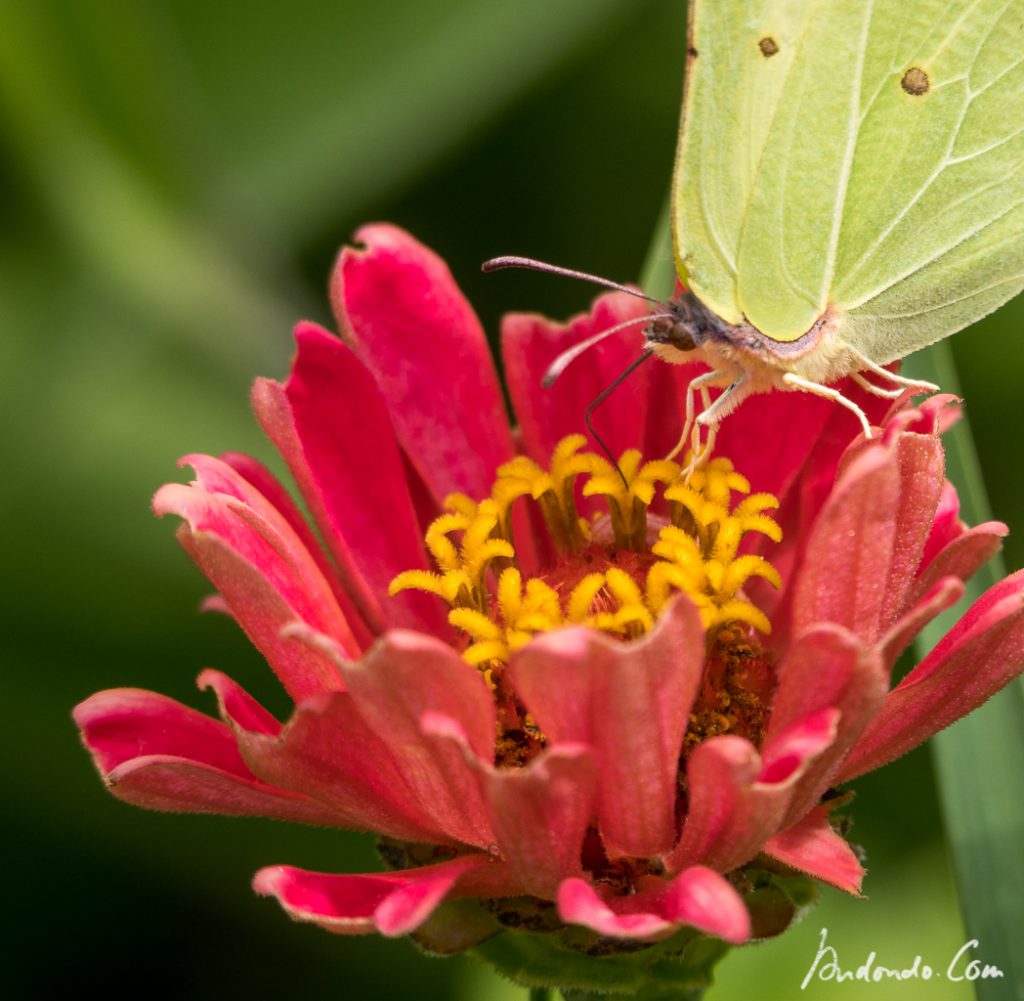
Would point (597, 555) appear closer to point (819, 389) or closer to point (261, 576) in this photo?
point (819, 389)

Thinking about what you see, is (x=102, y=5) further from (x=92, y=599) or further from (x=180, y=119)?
(x=92, y=599)

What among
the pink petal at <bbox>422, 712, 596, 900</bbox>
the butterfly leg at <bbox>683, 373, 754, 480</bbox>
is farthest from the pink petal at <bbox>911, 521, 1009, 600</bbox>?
the pink petal at <bbox>422, 712, 596, 900</bbox>

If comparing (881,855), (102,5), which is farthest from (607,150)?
(881,855)

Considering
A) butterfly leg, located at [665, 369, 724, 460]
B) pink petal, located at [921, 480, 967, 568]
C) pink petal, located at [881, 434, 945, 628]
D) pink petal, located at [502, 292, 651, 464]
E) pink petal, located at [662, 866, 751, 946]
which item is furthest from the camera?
pink petal, located at [502, 292, 651, 464]

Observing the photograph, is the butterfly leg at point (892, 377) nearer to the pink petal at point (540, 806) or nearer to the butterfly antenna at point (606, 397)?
the butterfly antenna at point (606, 397)

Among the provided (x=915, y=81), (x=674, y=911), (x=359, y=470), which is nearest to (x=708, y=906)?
(x=674, y=911)

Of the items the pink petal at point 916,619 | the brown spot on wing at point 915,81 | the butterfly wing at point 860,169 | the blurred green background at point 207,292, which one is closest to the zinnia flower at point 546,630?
the pink petal at point 916,619

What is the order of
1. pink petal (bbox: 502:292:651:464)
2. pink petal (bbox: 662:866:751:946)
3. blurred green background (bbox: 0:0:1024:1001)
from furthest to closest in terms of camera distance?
blurred green background (bbox: 0:0:1024:1001) → pink petal (bbox: 502:292:651:464) → pink petal (bbox: 662:866:751:946)
